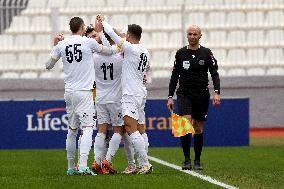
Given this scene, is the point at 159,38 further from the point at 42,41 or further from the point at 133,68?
the point at 133,68

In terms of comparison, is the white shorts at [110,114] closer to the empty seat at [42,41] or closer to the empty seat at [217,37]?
the empty seat at [42,41]

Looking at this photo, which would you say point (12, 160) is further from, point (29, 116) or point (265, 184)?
point (265, 184)

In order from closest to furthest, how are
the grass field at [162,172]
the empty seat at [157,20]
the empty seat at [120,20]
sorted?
1. the grass field at [162,172]
2. the empty seat at [120,20]
3. the empty seat at [157,20]

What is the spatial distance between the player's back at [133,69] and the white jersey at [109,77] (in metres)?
0.35

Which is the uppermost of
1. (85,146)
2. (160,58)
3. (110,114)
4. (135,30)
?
(135,30)

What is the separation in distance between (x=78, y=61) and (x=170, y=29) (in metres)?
17.5

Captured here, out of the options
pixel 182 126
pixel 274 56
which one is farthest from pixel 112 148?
pixel 274 56

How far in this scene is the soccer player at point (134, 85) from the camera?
13086 millimetres

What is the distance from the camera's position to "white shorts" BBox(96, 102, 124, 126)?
1366 centimetres

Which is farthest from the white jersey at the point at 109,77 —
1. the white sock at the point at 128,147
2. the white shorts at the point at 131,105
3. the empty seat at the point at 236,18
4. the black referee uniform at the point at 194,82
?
the empty seat at the point at 236,18

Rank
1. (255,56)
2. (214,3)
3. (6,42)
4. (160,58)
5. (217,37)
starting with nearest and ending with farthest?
(160,58)
(6,42)
(255,56)
(217,37)
(214,3)

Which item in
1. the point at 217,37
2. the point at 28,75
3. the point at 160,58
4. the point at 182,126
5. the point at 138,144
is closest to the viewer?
the point at 138,144

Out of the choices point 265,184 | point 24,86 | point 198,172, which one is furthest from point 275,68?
point 265,184

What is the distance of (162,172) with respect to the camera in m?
13.5
